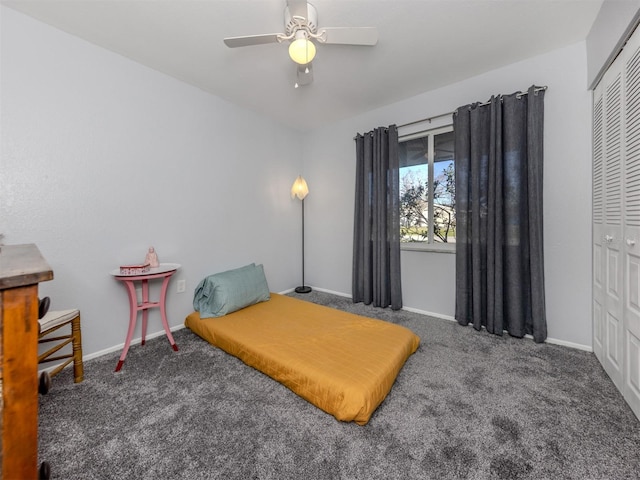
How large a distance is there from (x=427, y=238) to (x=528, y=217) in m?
0.92

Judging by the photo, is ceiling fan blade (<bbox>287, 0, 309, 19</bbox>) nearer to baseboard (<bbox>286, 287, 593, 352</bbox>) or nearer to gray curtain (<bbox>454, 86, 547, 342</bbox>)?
gray curtain (<bbox>454, 86, 547, 342</bbox>)

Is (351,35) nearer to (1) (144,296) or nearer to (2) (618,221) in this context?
(2) (618,221)

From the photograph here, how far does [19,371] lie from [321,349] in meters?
1.42

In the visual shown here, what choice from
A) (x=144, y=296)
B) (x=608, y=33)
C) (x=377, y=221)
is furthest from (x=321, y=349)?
(x=608, y=33)

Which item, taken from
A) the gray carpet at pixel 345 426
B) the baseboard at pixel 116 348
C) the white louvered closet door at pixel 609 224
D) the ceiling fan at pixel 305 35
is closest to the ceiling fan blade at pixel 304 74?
the ceiling fan at pixel 305 35

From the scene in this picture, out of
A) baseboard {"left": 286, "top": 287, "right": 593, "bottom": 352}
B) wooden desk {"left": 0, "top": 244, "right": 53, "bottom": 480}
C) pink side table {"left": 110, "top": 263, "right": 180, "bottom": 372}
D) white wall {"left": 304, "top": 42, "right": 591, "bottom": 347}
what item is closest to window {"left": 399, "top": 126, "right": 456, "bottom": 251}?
white wall {"left": 304, "top": 42, "right": 591, "bottom": 347}

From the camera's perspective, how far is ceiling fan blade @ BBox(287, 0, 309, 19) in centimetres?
139

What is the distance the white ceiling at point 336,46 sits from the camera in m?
1.63

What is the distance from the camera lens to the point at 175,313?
8.00 feet

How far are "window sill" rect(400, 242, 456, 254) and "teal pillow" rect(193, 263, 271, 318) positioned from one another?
5.59 ft

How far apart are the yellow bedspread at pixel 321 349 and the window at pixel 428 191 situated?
4.12ft

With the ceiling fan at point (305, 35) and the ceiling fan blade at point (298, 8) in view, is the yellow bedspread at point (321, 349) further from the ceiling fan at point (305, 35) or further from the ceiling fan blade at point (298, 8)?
the ceiling fan blade at point (298, 8)

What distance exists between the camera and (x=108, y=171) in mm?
2002

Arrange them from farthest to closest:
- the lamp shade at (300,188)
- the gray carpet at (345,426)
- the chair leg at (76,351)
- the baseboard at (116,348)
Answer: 1. the lamp shade at (300,188)
2. the baseboard at (116,348)
3. the chair leg at (76,351)
4. the gray carpet at (345,426)
